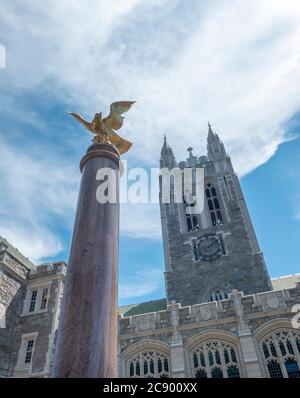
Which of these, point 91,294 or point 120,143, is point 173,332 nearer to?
point 120,143

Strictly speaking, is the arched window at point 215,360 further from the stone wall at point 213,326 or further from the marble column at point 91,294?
the marble column at point 91,294

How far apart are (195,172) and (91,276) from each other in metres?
31.0

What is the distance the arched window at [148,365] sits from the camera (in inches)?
610

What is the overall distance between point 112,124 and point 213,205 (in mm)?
25475

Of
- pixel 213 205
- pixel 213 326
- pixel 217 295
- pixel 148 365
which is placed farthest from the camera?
pixel 213 205

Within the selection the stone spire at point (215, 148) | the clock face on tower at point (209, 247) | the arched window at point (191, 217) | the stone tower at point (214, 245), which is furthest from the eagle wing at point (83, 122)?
the stone spire at point (215, 148)

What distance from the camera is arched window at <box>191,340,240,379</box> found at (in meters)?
14.6

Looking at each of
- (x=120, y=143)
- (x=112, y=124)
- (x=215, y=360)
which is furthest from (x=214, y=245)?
(x=112, y=124)

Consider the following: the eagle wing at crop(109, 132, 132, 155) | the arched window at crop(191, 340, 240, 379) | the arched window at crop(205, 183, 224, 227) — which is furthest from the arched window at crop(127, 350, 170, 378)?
the arched window at crop(205, 183, 224, 227)

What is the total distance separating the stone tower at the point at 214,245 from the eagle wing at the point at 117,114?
768 inches

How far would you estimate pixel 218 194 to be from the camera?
31734 mm

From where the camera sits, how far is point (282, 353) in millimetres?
14375

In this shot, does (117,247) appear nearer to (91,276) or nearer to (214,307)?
(91,276)

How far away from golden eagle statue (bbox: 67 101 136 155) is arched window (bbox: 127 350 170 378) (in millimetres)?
12754
